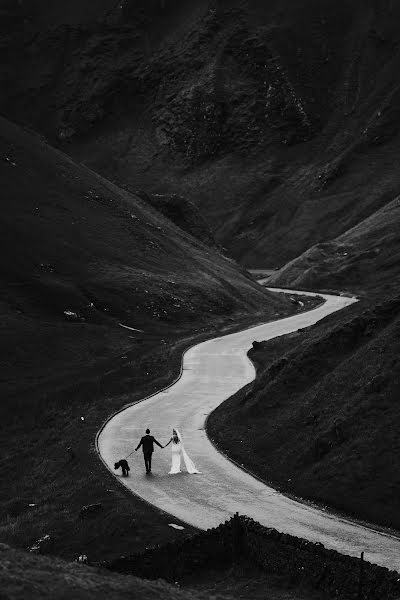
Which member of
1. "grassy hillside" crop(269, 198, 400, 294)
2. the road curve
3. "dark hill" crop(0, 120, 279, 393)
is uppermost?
"grassy hillside" crop(269, 198, 400, 294)

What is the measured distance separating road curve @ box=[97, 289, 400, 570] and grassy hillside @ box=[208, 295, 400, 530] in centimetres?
84

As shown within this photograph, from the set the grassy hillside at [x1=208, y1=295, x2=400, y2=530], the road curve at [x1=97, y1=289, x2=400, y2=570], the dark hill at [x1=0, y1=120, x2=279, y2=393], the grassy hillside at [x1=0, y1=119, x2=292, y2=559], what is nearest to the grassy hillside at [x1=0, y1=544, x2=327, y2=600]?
the road curve at [x1=97, y1=289, x2=400, y2=570]

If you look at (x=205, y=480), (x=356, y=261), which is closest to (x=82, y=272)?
(x=356, y=261)

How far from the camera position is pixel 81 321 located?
75.2 meters

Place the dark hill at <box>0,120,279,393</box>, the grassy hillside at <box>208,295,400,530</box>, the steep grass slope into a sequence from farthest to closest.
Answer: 1. the dark hill at <box>0,120,279,393</box>
2. the grassy hillside at <box>208,295,400,530</box>
3. the steep grass slope

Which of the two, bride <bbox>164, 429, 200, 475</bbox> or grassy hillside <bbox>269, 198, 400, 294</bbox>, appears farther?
grassy hillside <bbox>269, 198, 400, 294</bbox>

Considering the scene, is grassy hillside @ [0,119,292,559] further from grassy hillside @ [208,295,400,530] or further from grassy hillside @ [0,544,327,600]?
grassy hillside @ [0,544,327,600]

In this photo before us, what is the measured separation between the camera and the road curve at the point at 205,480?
75.9 ft

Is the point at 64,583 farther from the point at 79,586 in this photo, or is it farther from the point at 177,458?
the point at 177,458

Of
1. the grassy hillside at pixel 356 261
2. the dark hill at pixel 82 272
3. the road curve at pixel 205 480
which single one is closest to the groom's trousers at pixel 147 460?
the road curve at pixel 205 480

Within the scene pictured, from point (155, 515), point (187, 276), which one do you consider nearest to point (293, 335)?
point (187, 276)

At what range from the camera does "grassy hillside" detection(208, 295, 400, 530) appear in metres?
25.7

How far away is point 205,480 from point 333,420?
15.7ft

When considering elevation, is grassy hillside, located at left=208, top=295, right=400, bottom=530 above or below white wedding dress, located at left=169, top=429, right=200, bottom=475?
above
